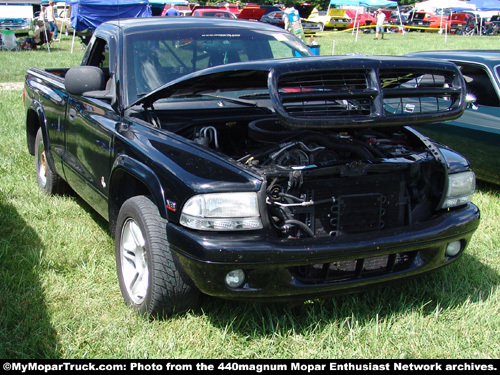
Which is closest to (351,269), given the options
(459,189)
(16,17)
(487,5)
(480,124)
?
(459,189)

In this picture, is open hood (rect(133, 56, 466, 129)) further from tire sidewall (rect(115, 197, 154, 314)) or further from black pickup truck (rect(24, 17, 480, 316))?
tire sidewall (rect(115, 197, 154, 314))

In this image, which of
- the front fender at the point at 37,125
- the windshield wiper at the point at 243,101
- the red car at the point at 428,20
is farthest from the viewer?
the red car at the point at 428,20

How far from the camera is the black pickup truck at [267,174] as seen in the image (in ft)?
8.26

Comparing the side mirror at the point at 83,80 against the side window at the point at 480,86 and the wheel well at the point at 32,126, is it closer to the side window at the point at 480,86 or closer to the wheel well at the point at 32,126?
the wheel well at the point at 32,126

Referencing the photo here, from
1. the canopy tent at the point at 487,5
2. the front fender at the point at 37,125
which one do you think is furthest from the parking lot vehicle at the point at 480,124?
the canopy tent at the point at 487,5

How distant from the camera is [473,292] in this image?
3289mm

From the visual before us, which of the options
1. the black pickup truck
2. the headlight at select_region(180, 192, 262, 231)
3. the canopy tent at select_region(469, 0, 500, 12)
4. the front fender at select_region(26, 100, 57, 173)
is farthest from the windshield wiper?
the canopy tent at select_region(469, 0, 500, 12)

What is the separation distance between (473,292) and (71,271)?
2592 mm

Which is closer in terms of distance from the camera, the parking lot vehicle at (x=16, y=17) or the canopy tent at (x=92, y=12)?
the canopy tent at (x=92, y=12)

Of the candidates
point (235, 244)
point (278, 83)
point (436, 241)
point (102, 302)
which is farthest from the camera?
point (102, 302)

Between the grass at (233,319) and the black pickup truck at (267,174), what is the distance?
7.9 inches

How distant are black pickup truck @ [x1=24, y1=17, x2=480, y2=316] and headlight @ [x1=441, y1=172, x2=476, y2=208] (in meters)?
0.01
